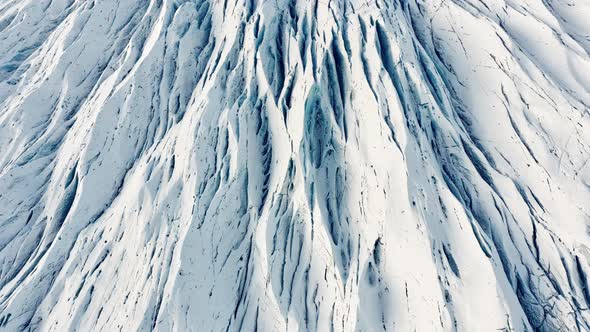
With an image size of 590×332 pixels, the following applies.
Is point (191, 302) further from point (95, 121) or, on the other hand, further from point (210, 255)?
point (95, 121)

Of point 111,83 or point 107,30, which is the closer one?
point 111,83

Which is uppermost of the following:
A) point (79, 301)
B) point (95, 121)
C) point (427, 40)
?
point (427, 40)

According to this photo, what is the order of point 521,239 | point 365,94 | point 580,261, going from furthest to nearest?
point 365,94
point 521,239
point 580,261

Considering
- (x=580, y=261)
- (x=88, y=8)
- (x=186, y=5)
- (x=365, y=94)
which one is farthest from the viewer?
(x=88, y=8)

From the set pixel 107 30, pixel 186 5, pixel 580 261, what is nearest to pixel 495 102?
pixel 580 261

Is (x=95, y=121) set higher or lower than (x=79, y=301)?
higher

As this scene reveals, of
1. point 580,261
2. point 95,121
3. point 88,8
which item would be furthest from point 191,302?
point 88,8
